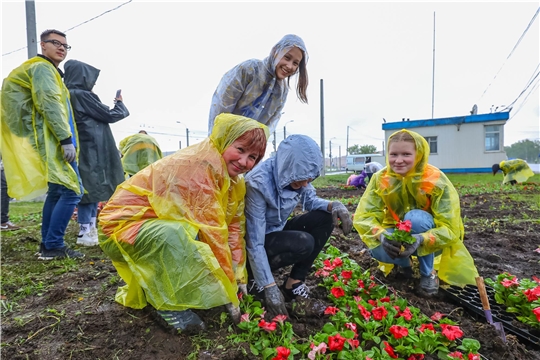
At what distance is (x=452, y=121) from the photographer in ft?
62.3

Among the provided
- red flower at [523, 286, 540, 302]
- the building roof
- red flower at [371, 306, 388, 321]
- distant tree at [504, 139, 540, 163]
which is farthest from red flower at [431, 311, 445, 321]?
distant tree at [504, 139, 540, 163]

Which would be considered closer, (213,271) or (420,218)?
(213,271)

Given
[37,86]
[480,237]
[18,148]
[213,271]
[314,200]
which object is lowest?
[480,237]

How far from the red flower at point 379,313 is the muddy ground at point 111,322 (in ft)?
0.93

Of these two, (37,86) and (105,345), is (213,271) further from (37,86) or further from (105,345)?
(37,86)

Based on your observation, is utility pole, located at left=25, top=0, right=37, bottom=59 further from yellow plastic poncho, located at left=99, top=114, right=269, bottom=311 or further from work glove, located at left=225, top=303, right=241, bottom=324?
work glove, located at left=225, top=303, right=241, bottom=324

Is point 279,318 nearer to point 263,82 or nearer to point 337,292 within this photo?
point 337,292

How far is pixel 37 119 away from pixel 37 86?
0.87ft

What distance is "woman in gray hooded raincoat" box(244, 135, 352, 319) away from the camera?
1790 mm

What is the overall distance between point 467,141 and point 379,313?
20203 millimetres

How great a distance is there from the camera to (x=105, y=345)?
152 cm

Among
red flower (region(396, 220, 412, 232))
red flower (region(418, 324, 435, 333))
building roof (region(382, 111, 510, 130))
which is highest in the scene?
building roof (region(382, 111, 510, 130))

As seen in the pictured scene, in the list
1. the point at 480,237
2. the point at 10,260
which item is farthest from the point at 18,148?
the point at 480,237

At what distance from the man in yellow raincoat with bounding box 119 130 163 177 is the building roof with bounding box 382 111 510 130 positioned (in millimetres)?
17908
